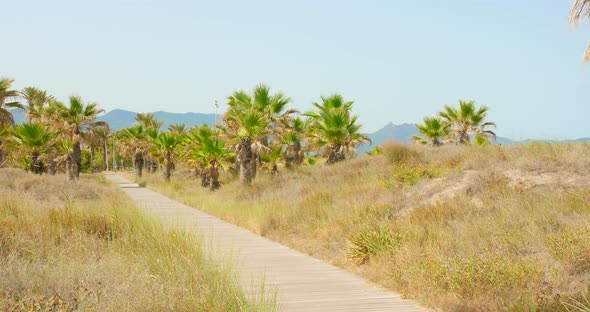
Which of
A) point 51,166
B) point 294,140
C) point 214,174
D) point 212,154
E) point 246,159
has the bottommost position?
Result: point 51,166

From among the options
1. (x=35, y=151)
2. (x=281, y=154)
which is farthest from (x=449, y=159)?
(x=35, y=151)

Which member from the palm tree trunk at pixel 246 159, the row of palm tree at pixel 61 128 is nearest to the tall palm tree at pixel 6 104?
the row of palm tree at pixel 61 128

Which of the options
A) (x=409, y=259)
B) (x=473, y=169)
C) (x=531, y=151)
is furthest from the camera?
(x=531, y=151)

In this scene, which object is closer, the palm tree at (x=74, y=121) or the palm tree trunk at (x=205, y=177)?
the palm tree trunk at (x=205, y=177)

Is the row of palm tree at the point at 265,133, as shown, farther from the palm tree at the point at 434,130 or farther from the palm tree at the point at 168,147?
the palm tree at the point at 168,147

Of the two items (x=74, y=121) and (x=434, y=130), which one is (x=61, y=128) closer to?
(x=74, y=121)

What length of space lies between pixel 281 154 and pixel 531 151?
2431 centimetres

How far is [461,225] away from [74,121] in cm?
4316

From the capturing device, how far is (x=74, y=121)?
4941cm

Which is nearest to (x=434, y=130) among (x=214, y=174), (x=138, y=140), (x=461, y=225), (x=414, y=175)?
(x=214, y=174)

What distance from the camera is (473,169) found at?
1883 centimetres

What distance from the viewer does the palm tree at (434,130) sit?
144 feet

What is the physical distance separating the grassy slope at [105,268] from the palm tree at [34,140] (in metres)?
31.0

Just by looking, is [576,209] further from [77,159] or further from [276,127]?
[77,159]
